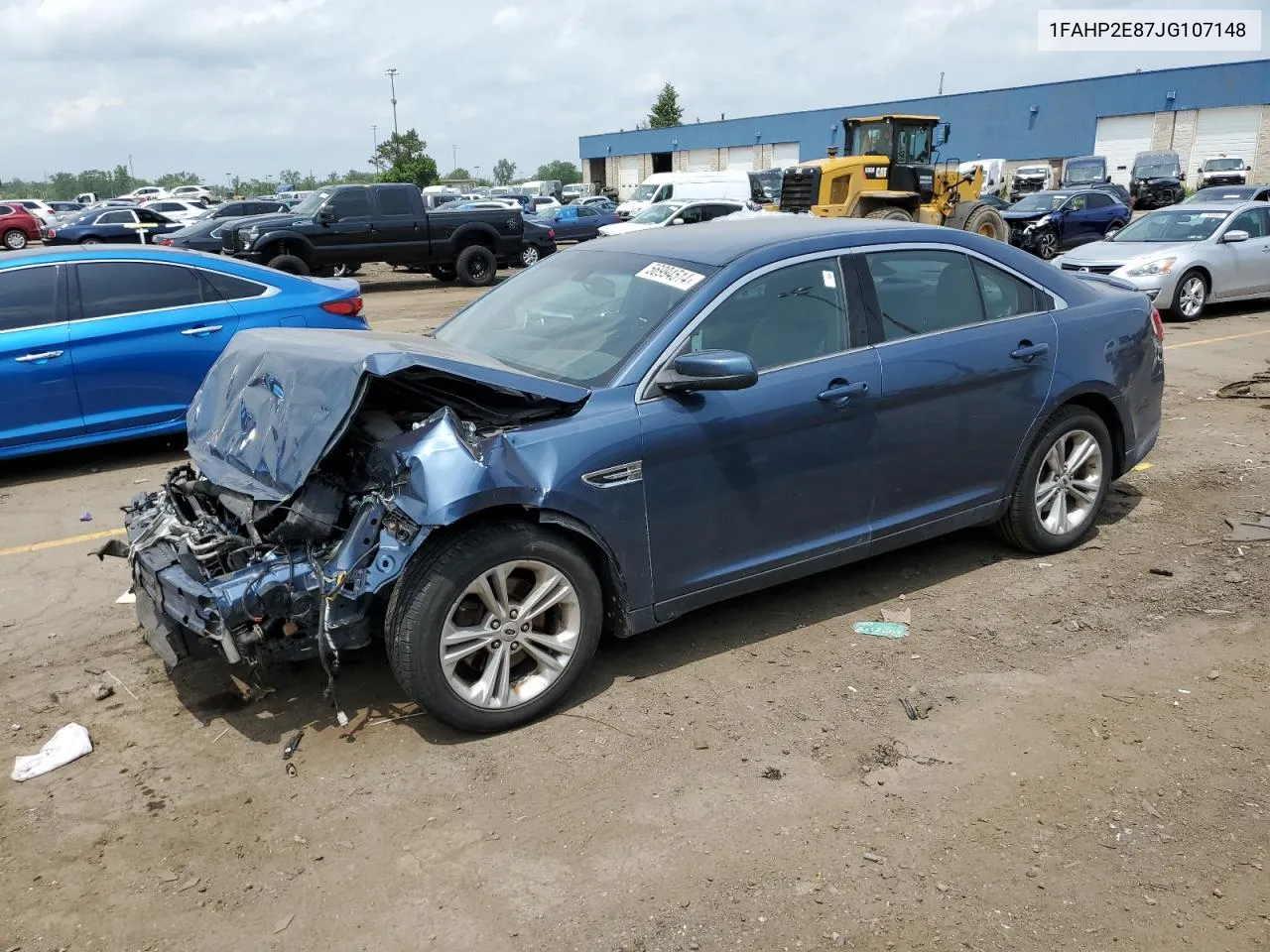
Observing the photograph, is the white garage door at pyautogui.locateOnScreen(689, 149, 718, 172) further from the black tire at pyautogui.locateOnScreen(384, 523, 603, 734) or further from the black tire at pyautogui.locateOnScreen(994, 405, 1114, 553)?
the black tire at pyautogui.locateOnScreen(384, 523, 603, 734)

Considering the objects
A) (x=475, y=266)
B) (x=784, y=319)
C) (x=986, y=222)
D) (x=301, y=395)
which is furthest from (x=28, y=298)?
(x=986, y=222)

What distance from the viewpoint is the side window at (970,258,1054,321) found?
488 centimetres

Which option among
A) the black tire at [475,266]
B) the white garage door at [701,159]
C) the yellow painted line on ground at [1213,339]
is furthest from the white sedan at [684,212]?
the white garage door at [701,159]

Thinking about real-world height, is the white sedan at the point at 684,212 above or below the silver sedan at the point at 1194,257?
above

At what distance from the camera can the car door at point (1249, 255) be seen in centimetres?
1348

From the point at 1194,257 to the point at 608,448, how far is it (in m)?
12.3

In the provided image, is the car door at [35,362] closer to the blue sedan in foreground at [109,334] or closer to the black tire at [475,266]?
the blue sedan in foreground at [109,334]

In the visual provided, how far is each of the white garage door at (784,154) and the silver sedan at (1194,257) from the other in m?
54.8

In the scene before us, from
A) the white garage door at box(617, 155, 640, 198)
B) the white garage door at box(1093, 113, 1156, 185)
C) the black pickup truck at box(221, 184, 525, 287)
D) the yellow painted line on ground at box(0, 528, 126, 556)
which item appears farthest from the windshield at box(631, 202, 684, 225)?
the white garage door at box(617, 155, 640, 198)

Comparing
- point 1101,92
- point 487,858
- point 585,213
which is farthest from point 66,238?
point 1101,92

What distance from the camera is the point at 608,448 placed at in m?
3.76

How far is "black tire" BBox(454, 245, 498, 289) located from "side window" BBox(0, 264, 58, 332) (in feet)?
45.0

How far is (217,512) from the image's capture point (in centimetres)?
412

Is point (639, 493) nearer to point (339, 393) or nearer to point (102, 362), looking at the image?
point (339, 393)
